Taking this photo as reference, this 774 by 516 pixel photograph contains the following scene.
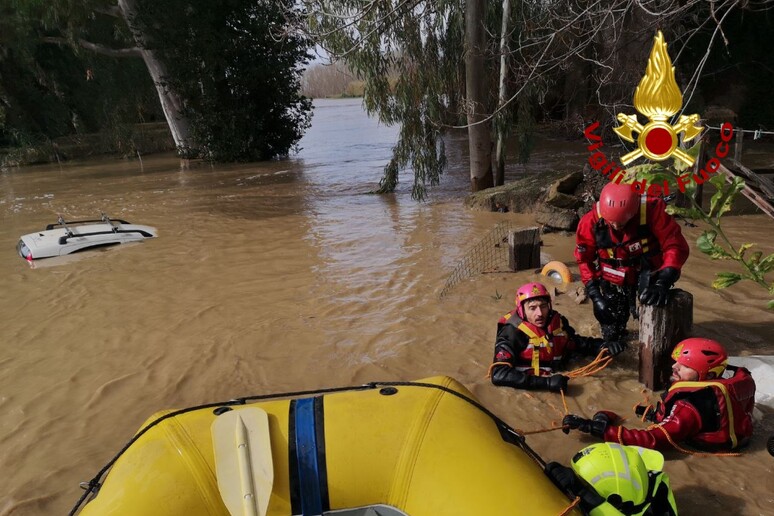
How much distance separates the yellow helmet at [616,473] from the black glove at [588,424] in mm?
757

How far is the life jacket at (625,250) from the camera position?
4.44m

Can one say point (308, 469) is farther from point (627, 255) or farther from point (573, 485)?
point (627, 255)

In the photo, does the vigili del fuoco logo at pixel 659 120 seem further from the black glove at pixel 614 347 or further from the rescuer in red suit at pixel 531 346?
the black glove at pixel 614 347

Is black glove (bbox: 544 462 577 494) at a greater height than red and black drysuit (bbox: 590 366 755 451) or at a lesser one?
greater

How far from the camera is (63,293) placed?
7586 millimetres

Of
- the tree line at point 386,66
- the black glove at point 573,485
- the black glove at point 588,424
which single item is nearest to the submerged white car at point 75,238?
the tree line at point 386,66

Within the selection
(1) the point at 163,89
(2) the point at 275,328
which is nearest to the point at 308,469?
(2) the point at 275,328

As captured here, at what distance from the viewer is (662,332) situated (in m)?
4.00

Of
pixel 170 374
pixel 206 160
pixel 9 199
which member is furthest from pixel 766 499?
pixel 206 160

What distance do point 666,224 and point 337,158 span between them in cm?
1841

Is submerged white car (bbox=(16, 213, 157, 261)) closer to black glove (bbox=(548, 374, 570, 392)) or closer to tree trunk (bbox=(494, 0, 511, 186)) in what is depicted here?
tree trunk (bbox=(494, 0, 511, 186))

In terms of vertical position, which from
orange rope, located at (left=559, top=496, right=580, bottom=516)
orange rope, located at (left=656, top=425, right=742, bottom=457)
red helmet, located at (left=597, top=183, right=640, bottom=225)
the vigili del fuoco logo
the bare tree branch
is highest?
the bare tree branch

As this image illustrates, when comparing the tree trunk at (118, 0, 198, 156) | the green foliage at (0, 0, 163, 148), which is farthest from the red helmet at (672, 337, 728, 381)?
the green foliage at (0, 0, 163, 148)

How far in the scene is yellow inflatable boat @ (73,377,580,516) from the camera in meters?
2.29
